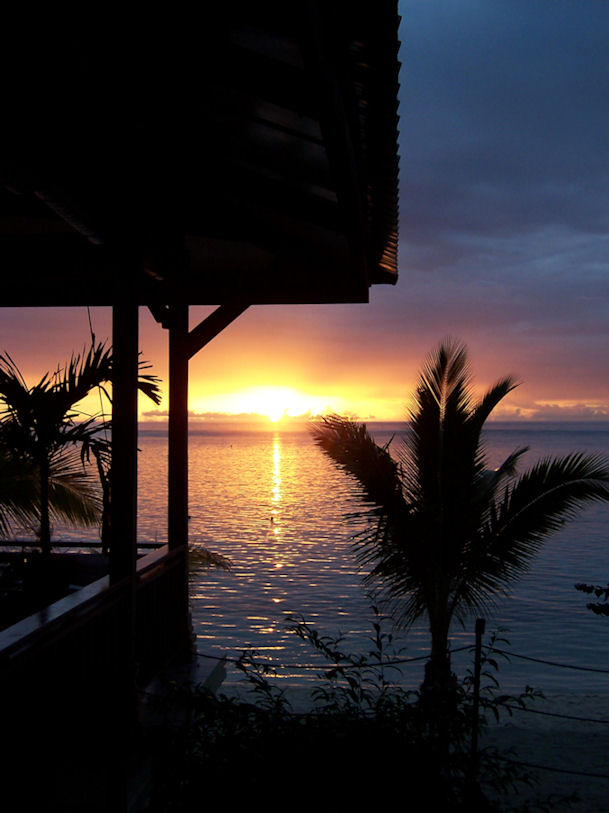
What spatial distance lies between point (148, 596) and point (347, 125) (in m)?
3.59

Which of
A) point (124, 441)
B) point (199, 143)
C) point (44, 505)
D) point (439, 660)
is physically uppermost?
point (199, 143)

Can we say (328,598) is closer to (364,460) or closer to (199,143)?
(364,460)

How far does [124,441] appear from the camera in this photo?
4332mm

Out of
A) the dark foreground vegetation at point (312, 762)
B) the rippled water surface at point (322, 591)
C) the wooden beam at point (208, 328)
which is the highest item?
the wooden beam at point (208, 328)

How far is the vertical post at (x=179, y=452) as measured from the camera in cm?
589

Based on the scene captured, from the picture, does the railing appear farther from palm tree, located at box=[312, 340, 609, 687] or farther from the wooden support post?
palm tree, located at box=[312, 340, 609, 687]

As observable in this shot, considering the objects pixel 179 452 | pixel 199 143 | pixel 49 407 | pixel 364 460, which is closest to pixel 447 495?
pixel 364 460

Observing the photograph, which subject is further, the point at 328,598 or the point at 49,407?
the point at 328,598

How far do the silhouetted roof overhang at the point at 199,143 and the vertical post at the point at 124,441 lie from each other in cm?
20

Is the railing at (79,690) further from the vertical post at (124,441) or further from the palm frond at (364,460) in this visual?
the palm frond at (364,460)

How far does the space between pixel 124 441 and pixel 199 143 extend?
177 centimetres

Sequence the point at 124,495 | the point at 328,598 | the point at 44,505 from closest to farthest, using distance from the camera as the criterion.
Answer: the point at 124,495 < the point at 44,505 < the point at 328,598

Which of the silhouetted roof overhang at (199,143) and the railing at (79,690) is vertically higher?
the silhouetted roof overhang at (199,143)

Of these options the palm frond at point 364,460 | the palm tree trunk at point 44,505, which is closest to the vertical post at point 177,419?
the palm tree trunk at point 44,505
